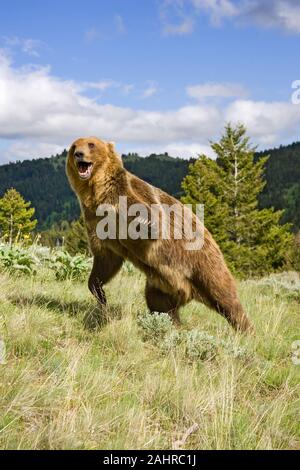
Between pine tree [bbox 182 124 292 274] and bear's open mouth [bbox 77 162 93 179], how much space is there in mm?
28232

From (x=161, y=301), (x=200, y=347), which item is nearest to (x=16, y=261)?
(x=161, y=301)

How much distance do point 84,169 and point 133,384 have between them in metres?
2.59

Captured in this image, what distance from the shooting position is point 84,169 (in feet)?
17.8

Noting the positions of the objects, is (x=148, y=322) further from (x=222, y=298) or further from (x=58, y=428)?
(x=58, y=428)

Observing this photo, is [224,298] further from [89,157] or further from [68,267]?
[68,267]

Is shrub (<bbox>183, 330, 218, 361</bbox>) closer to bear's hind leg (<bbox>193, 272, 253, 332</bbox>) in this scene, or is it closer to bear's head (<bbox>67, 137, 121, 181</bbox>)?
bear's hind leg (<bbox>193, 272, 253, 332</bbox>)

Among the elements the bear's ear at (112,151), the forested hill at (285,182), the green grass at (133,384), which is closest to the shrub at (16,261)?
the green grass at (133,384)

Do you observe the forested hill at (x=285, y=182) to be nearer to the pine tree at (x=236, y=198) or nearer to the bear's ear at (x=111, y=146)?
the pine tree at (x=236, y=198)

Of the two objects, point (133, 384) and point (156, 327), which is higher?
point (156, 327)

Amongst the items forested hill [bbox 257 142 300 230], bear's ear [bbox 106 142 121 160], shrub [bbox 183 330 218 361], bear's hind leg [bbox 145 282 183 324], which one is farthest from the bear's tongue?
forested hill [bbox 257 142 300 230]

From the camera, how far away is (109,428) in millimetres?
3010

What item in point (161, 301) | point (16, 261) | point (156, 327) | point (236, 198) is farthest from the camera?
point (236, 198)

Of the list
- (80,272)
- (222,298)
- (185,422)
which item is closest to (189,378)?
(185,422)

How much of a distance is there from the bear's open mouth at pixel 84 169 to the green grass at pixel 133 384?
145 centimetres
